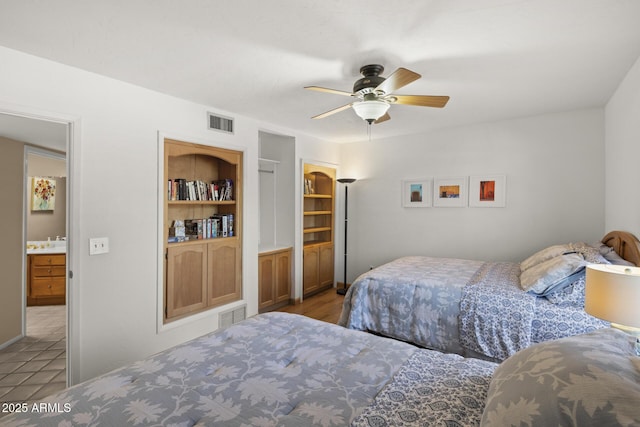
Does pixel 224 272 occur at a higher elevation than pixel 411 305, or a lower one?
higher

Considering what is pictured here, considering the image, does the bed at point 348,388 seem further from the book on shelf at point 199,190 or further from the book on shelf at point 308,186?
the book on shelf at point 308,186

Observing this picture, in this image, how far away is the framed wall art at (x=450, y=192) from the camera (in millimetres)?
4176

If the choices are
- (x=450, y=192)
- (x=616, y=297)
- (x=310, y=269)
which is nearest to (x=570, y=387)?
(x=616, y=297)

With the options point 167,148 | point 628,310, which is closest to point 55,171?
point 167,148

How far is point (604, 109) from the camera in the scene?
10.8 feet

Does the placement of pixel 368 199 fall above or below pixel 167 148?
below

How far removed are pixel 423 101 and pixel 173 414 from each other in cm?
235

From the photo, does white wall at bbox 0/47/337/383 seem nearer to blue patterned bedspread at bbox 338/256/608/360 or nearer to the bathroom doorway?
the bathroom doorway

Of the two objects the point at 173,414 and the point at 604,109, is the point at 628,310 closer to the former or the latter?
the point at 173,414

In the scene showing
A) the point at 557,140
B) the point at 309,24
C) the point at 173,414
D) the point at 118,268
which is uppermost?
the point at 309,24

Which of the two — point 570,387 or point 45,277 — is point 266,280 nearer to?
point 45,277

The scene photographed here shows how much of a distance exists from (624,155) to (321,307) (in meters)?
3.47

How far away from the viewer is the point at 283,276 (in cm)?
438

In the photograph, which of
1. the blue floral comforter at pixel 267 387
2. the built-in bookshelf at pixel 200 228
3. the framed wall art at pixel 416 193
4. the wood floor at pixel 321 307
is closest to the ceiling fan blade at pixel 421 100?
the blue floral comforter at pixel 267 387
